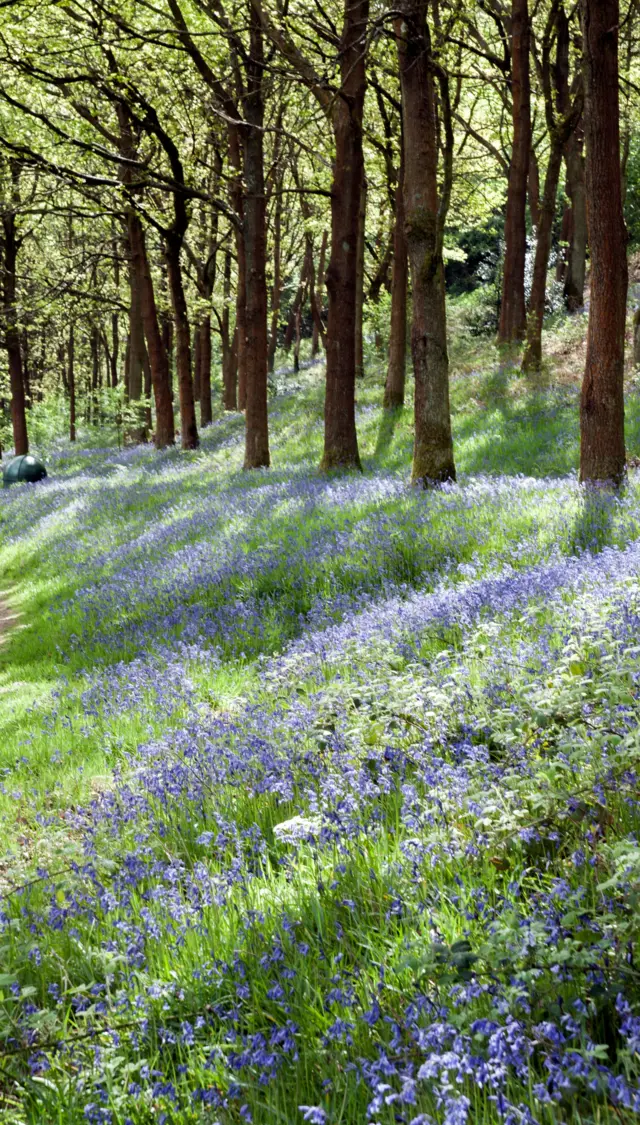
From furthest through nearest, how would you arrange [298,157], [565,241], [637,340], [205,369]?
1. [205,369]
2. [565,241]
3. [298,157]
4. [637,340]

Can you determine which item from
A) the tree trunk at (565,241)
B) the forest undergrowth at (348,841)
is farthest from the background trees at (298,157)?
the forest undergrowth at (348,841)

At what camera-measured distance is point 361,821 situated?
11.8ft

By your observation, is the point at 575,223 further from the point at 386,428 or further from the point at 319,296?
the point at 319,296

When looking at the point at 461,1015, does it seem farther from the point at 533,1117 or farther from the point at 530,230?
the point at 530,230

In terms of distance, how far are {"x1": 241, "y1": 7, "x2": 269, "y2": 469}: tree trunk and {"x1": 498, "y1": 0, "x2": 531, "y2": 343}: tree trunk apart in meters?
5.69

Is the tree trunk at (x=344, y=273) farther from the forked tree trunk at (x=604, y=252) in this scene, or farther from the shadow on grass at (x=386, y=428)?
the forked tree trunk at (x=604, y=252)

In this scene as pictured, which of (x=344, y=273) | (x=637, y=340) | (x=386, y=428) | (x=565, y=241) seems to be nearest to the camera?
(x=344, y=273)

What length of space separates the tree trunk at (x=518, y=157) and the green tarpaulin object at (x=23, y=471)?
672 inches

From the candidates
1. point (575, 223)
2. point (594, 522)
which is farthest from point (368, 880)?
point (575, 223)

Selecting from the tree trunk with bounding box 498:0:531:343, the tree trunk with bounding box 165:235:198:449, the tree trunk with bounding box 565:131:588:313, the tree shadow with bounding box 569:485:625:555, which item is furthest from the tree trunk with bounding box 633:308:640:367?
the tree trunk with bounding box 165:235:198:449

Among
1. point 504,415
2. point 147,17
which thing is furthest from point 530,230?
point 504,415

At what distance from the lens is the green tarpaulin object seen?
29.3 metres

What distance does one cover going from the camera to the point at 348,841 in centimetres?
332

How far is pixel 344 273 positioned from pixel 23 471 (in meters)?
18.3
